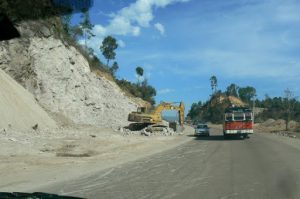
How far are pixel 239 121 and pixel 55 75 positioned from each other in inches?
776

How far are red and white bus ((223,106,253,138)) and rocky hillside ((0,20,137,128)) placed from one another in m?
16.3

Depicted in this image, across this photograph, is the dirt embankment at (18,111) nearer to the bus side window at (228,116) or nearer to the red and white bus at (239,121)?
the bus side window at (228,116)

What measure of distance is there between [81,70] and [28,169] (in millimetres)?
43830

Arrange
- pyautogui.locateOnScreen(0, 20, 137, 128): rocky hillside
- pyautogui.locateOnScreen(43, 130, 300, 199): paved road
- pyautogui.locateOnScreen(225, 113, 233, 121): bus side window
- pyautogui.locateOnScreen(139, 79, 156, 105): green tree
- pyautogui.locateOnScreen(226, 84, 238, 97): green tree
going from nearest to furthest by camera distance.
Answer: pyautogui.locateOnScreen(43, 130, 300, 199): paved road, pyautogui.locateOnScreen(225, 113, 233, 121): bus side window, pyautogui.locateOnScreen(0, 20, 137, 128): rocky hillside, pyautogui.locateOnScreen(139, 79, 156, 105): green tree, pyautogui.locateOnScreen(226, 84, 238, 97): green tree

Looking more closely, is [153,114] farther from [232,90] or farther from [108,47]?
[232,90]

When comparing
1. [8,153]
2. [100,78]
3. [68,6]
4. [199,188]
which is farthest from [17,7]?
[100,78]

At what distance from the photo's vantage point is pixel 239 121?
166 ft

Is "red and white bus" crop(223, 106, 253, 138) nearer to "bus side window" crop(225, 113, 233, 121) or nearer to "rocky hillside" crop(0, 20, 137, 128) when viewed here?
"bus side window" crop(225, 113, 233, 121)

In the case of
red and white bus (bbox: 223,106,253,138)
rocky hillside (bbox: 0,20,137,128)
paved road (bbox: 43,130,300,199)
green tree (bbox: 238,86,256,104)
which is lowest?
paved road (bbox: 43,130,300,199)

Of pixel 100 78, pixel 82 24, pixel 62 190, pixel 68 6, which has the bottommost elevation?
pixel 62 190

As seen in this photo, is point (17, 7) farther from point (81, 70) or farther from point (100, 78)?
point (100, 78)

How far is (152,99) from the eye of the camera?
128 meters

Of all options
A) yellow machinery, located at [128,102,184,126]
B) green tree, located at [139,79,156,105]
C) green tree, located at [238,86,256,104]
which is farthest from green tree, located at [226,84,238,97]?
yellow machinery, located at [128,102,184,126]

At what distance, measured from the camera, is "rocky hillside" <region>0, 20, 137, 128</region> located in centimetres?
5181
